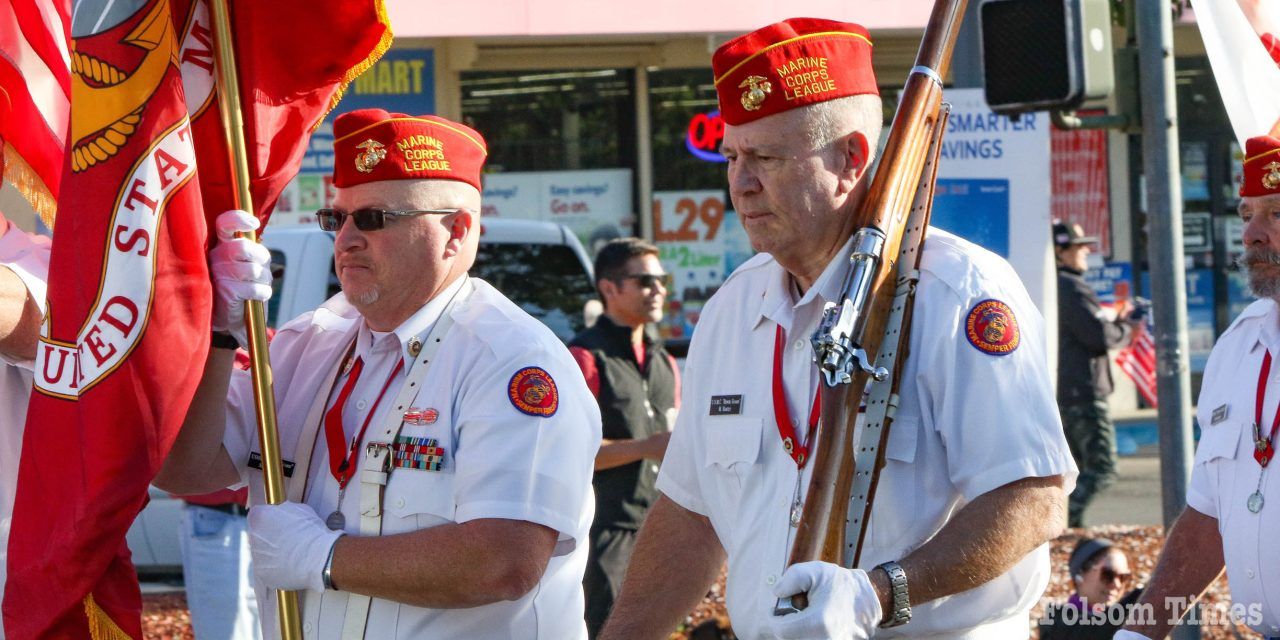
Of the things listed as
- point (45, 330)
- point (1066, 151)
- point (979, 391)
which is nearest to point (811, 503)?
point (979, 391)

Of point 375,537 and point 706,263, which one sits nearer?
point 375,537

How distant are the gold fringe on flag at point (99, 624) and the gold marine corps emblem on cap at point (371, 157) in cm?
116

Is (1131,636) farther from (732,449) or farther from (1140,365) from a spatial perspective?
(1140,365)

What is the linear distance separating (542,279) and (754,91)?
5682mm

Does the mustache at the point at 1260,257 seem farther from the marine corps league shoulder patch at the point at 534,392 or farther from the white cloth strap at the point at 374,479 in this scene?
the white cloth strap at the point at 374,479

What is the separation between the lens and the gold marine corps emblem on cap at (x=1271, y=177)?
5.09m

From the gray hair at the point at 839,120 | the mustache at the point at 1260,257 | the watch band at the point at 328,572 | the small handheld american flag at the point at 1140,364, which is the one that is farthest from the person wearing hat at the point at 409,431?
the small handheld american flag at the point at 1140,364

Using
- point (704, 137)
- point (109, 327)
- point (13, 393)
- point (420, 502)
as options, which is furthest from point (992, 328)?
point (704, 137)

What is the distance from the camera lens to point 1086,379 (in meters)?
10.1

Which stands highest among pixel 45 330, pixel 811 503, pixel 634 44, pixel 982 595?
pixel 634 44

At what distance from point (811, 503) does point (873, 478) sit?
0.51 ft

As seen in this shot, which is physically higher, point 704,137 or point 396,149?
point 704,137

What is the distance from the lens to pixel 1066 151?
52.6 ft

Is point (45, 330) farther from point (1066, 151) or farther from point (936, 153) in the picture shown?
point (1066, 151)
